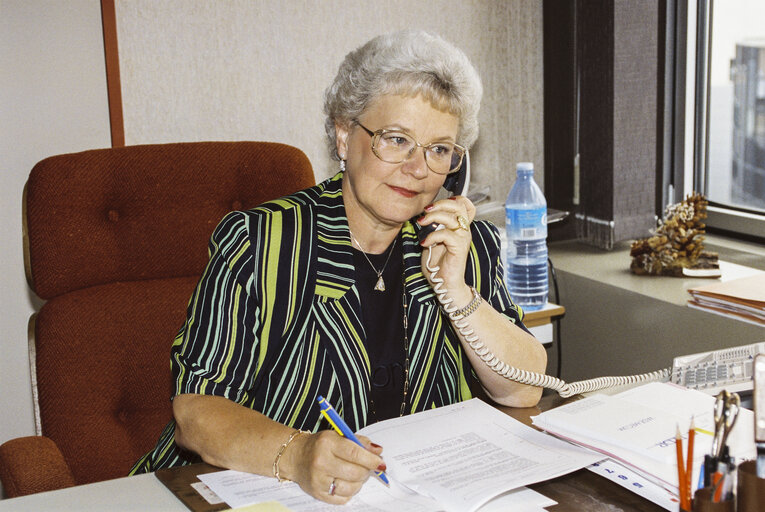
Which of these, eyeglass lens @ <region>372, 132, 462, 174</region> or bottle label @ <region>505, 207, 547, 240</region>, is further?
bottle label @ <region>505, 207, 547, 240</region>

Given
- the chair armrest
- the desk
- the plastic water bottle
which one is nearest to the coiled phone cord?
the desk

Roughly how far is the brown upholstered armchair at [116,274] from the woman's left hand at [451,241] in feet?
1.22

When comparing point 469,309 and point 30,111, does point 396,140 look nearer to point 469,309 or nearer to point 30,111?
point 469,309

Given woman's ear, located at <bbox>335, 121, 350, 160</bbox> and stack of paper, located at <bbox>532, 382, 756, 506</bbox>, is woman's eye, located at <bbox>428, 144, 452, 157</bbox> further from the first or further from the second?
stack of paper, located at <bbox>532, 382, 756, 506</bbox>

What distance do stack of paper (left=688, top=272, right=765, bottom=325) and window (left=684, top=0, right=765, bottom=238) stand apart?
1.63 feet

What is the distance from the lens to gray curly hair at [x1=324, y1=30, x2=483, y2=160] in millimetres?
1383

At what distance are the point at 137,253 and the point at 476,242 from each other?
2.07 feet

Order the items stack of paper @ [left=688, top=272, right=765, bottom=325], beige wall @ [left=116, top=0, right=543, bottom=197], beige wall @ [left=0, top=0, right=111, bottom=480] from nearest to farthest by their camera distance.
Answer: stack of paper @ [left=688, top=272, right=765, bottom=325] < beige wall @ [left=0, top=0, right=111, bottom=480] < beige wall @ [left=116, top=0, right=543, bottom=197]

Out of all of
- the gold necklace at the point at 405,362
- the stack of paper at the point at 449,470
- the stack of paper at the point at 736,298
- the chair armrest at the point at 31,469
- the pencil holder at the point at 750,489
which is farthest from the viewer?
the stack of paper at the point at 736,298

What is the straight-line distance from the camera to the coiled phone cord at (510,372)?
1326 mm

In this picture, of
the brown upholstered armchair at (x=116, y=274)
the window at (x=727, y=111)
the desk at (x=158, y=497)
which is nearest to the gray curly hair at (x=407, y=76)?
the brown upholstered armchair at (x=116, y=274)

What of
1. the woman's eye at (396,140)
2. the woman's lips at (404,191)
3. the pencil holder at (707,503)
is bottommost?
the pencil holder at (707,503)

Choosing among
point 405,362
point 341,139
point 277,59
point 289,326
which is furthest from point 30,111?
point 405,362

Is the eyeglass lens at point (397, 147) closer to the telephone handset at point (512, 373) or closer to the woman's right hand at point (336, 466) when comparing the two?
the telephone handset at point (512, 373)
